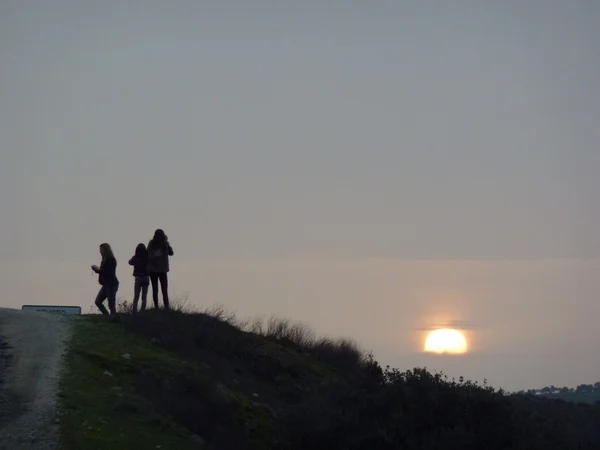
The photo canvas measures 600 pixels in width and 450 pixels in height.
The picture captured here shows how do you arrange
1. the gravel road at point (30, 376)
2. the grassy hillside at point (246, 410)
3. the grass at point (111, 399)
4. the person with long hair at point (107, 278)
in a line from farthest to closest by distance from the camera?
the person with long hair at point (107, 278), the grassy hillside at point (246, 410), the grass at point (111, 399), the gravel road at point (30, 376)

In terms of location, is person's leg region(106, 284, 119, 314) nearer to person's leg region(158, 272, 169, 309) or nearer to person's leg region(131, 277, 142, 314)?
person's leg region(131, 277, 142, 314)

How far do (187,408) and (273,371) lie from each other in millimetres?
6820

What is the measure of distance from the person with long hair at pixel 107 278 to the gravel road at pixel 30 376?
5.59 ft

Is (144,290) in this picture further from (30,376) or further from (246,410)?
(30,376)

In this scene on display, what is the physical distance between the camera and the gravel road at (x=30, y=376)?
1422 centimetres

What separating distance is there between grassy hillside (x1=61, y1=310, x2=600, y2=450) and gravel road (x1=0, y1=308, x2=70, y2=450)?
29cm

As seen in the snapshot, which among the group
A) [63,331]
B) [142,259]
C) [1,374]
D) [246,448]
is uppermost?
[142,259]

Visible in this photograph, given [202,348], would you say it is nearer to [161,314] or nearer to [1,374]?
[161,314]

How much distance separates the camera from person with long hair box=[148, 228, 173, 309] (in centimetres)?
2349

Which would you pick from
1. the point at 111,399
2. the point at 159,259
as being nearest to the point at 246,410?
the point at 111,399

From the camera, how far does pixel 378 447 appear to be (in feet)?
55.9

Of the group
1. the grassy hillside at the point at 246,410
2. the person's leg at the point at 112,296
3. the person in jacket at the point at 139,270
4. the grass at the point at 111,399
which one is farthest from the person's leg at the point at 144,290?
the grass at the point at 111,399

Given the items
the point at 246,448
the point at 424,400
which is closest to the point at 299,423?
the point at 246,448

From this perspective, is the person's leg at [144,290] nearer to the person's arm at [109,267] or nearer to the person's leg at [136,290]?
the person's leg at [136,290]
